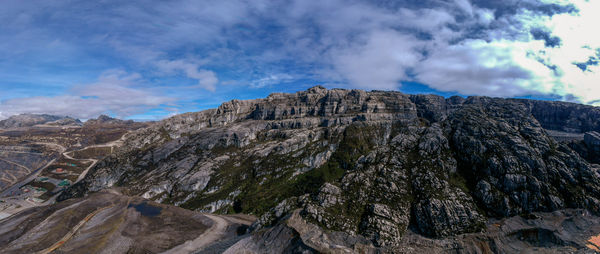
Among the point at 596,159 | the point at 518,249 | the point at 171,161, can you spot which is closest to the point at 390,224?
the point at 518,249

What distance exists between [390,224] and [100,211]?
113 metres

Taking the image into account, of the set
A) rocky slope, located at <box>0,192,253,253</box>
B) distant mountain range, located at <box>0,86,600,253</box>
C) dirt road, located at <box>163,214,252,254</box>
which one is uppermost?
distant mountain range, located at <box>0,86,600,253</box>

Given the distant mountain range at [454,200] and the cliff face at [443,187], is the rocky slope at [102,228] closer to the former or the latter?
the distant mountain range at [454,200]

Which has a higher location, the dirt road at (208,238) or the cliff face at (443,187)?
the cliff face at (443,187)

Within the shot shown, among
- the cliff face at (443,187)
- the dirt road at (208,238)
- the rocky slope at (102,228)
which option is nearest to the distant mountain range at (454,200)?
the cliff face at (443,187)

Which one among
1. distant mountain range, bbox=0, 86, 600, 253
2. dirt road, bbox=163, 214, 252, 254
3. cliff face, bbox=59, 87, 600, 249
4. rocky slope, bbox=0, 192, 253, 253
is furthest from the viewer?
cliff face, bbox=59, 87, 600, 249

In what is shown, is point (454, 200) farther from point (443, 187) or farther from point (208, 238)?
point (208, 238)

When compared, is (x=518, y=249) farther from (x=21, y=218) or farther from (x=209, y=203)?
(x=21, y=218)

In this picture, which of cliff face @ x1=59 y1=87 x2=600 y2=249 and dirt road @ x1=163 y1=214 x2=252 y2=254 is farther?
cliff face @ x1=59 y1=87 x2=600 y2=249

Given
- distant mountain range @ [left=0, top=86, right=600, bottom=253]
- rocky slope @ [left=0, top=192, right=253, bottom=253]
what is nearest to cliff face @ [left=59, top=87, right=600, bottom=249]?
distant mountain range @ [left=0, top=86, right=600, bottom=253]

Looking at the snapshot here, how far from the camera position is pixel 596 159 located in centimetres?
14375

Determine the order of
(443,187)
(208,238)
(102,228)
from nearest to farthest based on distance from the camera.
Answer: (102,228) → (208,238) → (443,187)

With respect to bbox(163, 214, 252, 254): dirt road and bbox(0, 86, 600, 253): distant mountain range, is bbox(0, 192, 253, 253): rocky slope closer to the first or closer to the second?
bbox(163, 214, 252, 254): dirt road

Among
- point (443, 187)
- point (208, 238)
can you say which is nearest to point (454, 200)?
point (443, 187)
